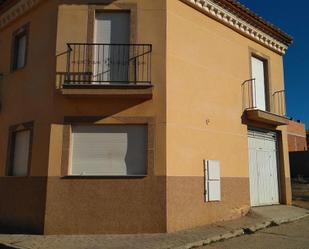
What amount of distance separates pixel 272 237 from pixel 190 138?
3.24 metres

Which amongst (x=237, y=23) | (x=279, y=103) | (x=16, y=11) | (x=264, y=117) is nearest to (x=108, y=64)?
(x=16, y=11)

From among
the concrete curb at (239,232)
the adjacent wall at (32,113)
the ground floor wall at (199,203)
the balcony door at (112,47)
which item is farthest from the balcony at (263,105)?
the adjacent wall at (32,113)

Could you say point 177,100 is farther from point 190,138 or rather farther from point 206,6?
point 206,6

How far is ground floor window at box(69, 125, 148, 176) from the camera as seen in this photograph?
971cm

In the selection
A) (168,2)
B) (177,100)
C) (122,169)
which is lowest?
(122,169)

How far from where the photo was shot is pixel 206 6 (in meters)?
11.6

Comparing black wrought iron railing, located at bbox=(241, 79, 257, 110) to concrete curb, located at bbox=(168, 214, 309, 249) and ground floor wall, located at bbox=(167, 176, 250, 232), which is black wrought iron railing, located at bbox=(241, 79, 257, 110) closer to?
ground floor wall, located at bbox=(167, 176, 250, 232)

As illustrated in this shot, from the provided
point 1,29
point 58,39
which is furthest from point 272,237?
point 1,29

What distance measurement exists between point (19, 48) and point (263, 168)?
30.4 feet

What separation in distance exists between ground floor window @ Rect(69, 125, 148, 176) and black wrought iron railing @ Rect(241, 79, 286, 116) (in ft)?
14.6

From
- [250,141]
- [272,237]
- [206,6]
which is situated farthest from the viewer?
[250,141]

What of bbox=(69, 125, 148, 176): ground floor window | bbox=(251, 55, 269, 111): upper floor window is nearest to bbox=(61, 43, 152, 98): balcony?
bbox=(69, 125, 148, 176): ground floor window

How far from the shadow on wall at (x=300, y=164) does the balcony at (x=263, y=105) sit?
12.1m

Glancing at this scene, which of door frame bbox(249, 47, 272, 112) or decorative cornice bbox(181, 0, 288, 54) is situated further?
door frame bbox(249, 47, 272, 112)
